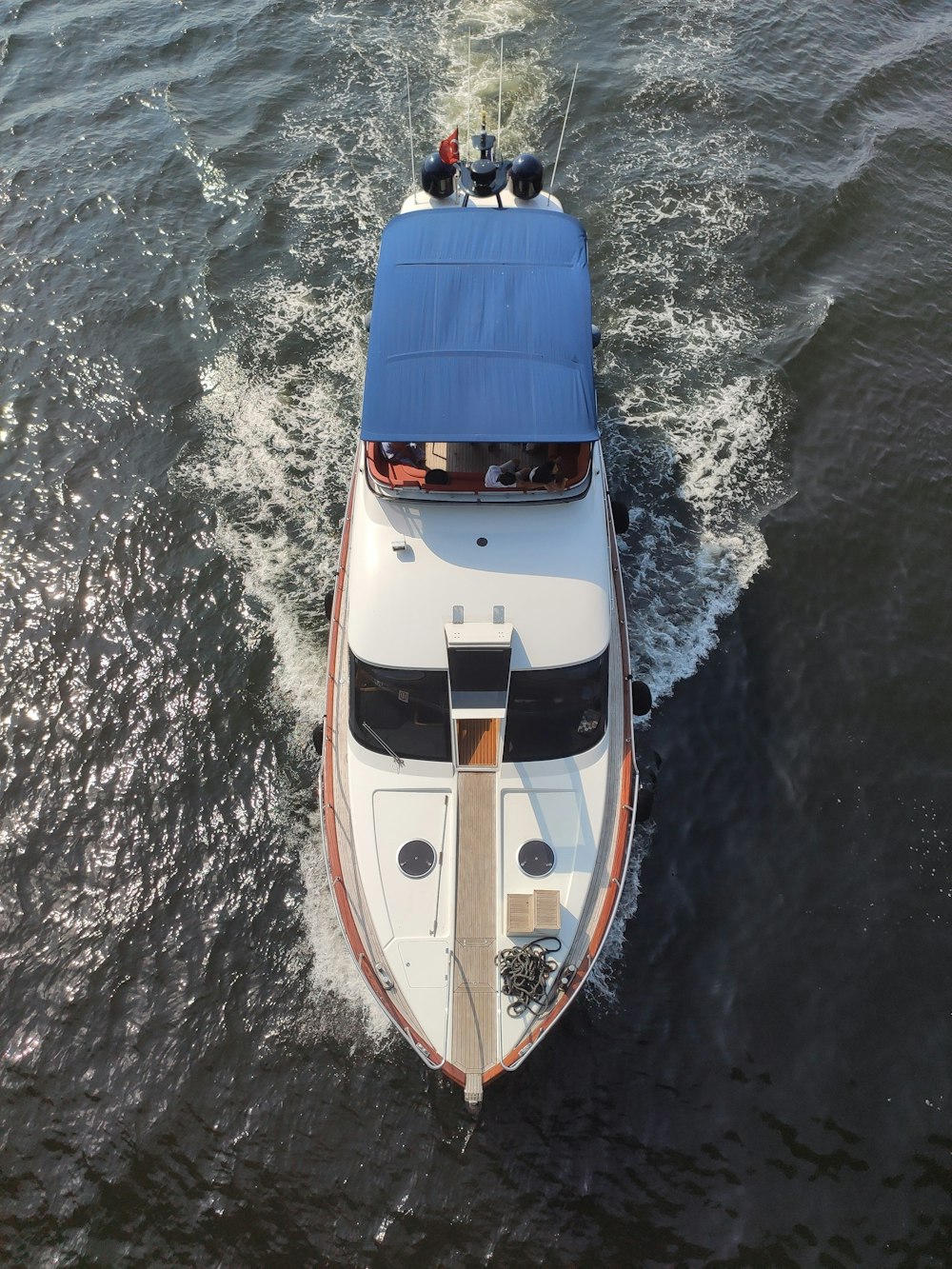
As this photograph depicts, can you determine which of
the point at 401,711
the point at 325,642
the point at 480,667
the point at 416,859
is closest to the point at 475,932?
the point at 416,859

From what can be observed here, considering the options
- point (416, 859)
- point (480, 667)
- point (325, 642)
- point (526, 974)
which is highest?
point (480, 667)

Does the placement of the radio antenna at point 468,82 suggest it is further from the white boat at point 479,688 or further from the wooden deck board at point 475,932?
the wooden deck board at point 475,932

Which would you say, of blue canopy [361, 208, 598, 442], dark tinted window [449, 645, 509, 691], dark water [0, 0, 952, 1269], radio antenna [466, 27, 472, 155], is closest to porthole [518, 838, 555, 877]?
dark tinted window [449, 645, 509, 691]

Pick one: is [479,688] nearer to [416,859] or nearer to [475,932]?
[416,859]

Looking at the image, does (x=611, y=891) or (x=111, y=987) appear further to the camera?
(x=111, y=987)

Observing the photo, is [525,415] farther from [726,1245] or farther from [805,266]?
[805,266]

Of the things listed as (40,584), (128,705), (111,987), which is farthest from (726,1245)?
(40,584)
